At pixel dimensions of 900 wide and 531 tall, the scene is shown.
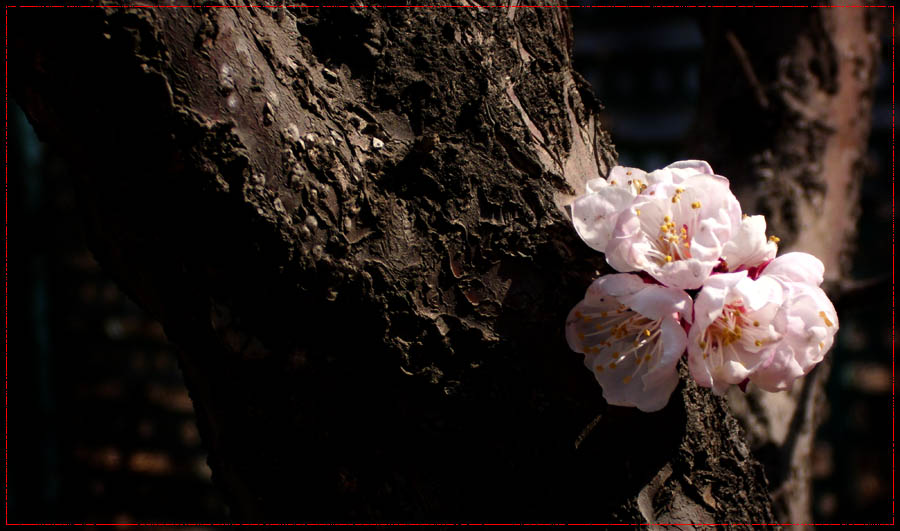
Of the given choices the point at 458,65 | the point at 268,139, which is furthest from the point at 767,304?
the point at 268,139

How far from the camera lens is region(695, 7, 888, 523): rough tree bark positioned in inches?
60.7

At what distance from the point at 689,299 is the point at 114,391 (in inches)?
134

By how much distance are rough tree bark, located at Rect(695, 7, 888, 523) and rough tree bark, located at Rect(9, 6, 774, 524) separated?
0.82 metres

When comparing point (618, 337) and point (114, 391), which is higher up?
point (618, 337)

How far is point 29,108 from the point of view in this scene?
0.80 meters

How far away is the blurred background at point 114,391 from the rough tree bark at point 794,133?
172cm

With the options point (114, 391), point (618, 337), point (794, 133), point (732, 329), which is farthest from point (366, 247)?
point (114, 391)

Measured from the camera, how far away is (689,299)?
731mm

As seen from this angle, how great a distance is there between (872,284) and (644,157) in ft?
7.78

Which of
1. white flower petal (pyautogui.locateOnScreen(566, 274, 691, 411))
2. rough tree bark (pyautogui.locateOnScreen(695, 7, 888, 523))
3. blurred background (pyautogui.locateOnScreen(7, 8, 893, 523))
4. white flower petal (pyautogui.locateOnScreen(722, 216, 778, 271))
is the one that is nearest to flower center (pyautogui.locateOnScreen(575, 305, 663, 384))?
white flower petal (pyautogui.locateOnScreen(566, 274, 691, 411))

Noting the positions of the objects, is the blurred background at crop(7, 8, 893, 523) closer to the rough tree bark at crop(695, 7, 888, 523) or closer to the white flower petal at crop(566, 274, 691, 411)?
the rough tree bark at crop(695, 7, 888, 523)

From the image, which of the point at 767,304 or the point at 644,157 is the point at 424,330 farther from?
the point at 644,157

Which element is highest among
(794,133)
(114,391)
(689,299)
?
(689,299)

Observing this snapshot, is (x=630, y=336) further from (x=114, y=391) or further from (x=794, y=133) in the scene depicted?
(x=114, y=391)
